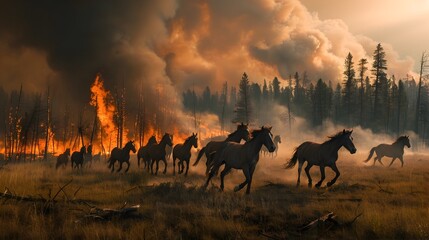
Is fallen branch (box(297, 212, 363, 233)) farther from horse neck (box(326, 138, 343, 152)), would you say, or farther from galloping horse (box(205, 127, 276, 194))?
horse neck (box(326, 138, 343, 152))

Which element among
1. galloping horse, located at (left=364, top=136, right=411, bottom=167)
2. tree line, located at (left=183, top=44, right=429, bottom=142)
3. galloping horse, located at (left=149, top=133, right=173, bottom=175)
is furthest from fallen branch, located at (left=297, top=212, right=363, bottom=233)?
tree line, located at (left=183, top=44, right=429, bottom=142)

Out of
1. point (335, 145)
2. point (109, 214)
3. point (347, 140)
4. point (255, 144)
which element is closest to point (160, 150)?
point (255, 144)

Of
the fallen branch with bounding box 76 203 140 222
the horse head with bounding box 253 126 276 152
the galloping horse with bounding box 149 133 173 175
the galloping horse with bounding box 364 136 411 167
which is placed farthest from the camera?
the galloping horse with bounding box 364 136 411 167

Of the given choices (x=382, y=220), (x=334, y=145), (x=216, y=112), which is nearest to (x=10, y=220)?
(x=382, y=220)

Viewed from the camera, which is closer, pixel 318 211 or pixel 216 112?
pixel 318 211

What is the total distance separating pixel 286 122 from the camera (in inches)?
3541

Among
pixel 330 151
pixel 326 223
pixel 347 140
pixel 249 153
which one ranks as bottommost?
pixel 326 223

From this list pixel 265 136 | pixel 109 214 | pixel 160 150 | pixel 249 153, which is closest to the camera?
pixel 109 214

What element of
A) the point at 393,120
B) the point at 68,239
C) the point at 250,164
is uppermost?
the point at 393,120

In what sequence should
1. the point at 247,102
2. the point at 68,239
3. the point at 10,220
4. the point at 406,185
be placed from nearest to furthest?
the point at 68,239
the point at 10,220
the point at 406,185
the point at 247,102

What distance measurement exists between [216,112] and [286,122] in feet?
213

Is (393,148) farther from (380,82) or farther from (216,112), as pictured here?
(216,112)

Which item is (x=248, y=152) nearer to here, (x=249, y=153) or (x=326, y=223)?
(x=249, y=153)

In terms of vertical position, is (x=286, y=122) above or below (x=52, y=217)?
above
